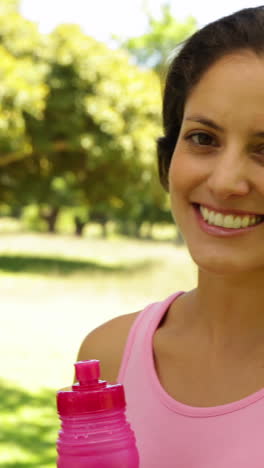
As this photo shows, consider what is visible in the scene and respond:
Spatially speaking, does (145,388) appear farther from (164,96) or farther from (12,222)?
(12,222)

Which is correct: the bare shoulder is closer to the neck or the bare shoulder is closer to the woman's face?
the neck

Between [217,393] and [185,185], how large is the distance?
482 millimetres

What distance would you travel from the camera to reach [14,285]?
18562 mm

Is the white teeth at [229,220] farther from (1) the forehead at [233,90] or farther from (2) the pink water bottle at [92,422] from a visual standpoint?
(2) the pink water bottle at [92,422]

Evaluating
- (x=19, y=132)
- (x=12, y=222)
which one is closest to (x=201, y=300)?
(x=19, y=132)

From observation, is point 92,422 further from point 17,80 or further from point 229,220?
point 17,80

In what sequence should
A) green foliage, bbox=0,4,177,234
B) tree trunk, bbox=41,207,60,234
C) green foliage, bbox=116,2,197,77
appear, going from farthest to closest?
tree trunk, bbox=41,207,60,234
green foliage, bbox=116,2,197,77
green foliage, bbox=0,4,177,234

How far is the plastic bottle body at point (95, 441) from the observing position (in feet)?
5.02

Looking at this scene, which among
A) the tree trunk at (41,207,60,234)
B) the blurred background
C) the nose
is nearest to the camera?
the nose

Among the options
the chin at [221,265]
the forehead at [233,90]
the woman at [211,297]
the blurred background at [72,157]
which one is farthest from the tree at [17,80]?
the chin at [221,265]

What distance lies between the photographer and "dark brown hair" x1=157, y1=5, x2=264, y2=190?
2.00 metres

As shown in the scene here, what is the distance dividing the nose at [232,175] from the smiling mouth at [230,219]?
0.20 feet

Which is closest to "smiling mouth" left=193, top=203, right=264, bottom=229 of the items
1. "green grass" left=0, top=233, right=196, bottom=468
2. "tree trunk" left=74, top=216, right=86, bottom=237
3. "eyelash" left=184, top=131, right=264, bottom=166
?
"eyelash" left=184, top=131, right=264, bottom=166

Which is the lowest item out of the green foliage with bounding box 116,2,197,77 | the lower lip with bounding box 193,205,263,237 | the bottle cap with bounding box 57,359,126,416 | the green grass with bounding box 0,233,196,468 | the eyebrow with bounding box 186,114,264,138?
the green grass with bounding box 0,233,196,468
